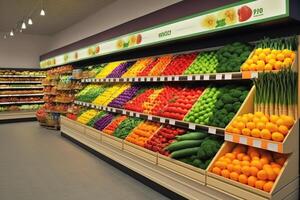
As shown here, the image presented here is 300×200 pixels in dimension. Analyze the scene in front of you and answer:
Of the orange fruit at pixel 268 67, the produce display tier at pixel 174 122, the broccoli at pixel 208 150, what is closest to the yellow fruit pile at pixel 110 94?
the produce display tier at pixel 174 122

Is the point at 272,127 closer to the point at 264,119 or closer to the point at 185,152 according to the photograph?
the point at 264,119

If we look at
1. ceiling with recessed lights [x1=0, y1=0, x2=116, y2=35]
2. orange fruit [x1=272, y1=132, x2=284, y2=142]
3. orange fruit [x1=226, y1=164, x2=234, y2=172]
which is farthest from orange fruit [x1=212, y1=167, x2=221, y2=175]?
ceiling with recessed lights [x1=0, y1=0, x2=116, y2=35]

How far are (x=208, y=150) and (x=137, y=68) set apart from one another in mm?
2757

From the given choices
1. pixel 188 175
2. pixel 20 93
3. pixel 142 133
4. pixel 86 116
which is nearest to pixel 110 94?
pixel 86 116

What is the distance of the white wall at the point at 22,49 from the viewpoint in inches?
469

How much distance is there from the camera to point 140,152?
423 centimetres

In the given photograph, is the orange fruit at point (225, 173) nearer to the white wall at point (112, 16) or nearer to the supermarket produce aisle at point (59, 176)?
the supermarket produce aisle at point (59, 176)

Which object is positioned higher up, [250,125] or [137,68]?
[137,68]

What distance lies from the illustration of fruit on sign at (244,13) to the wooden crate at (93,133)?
3.63 m

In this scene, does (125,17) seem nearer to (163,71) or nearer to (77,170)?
(163,71)

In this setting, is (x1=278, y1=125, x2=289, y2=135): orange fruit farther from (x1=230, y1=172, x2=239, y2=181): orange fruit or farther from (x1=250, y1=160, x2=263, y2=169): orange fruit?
(x1=230, y1=172, x2=239, y2=181): orange fruit

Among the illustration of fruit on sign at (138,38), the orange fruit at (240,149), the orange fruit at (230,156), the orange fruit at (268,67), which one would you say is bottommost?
the orange fruit at (230,156)

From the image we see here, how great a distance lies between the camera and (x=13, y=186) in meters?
4.20

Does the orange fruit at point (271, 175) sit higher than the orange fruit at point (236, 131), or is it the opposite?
the orange fruit at point (236, 131)
